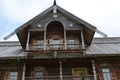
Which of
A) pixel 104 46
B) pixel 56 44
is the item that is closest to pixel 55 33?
pixel 56 44

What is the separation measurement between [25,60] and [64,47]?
3.33 m

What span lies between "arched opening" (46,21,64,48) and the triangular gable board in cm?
56

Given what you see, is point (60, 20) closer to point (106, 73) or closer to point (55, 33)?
point (55, 33)

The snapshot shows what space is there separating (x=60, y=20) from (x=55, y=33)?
1260 mm

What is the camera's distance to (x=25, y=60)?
1716 cm

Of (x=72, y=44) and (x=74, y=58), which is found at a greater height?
(x=72, y=44)

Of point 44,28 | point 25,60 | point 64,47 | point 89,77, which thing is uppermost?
point 44,28

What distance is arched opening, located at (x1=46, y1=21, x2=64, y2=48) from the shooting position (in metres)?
19.5

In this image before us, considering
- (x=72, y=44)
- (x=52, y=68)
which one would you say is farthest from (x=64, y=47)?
(x=52, y=68)

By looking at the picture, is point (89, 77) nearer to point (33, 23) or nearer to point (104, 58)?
point (104, 58)

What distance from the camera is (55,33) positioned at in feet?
65.9

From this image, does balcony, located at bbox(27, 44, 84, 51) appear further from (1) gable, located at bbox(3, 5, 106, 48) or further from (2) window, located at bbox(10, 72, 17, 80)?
(2) window, located at bbox(10, 72, 17, 80)

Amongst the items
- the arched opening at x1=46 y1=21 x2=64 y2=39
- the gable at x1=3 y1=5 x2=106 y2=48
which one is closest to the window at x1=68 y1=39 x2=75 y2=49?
the arched opening at x1=46 y1=21 x2=64 y2=39

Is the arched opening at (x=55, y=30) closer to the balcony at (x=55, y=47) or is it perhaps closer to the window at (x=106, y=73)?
the balcony at (x=55, y=47)
